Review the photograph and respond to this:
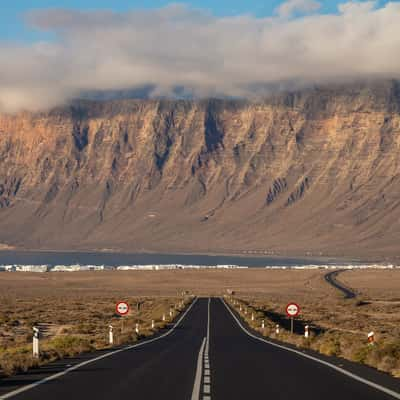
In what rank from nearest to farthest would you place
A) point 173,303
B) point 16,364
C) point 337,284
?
point 16,364, point 173,303, point 337,284

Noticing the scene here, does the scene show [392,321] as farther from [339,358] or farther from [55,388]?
[55,388]

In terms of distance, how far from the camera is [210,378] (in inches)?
692

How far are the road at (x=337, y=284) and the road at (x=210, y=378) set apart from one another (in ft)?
243

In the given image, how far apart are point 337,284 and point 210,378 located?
109920 mm

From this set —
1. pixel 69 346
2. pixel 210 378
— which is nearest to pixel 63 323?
pixel 69 346

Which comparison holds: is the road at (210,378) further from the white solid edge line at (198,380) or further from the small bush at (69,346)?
the small bush at (69,346)

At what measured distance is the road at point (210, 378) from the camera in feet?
48.6

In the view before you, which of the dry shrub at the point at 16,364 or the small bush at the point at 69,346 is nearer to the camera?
the dry shrub at the point at 16,364

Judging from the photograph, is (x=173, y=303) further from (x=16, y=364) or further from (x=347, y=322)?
(x=16, y=364)

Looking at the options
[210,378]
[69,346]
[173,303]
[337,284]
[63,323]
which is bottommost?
[63,323]

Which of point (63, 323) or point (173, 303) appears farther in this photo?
point (173, 303)

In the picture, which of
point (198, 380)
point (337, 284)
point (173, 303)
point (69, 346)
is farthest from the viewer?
point (337, 284)

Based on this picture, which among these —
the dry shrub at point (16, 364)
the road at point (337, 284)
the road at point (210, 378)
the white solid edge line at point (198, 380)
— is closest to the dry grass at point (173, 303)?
the dry shrub at point (16, 364)

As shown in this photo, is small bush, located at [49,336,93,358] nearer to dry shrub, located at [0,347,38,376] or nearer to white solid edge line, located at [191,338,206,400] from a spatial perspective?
dry shrub, located at [0,347,38,376]
